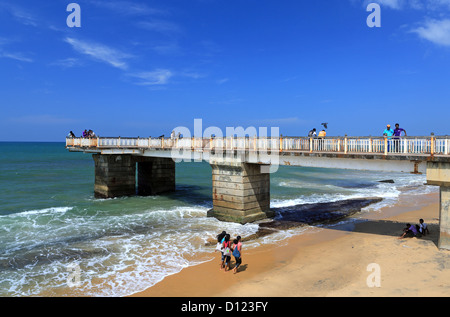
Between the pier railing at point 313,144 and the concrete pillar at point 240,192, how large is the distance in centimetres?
147

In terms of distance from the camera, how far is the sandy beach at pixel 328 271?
9.91 metres

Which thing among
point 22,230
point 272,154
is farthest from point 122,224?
point 272,154

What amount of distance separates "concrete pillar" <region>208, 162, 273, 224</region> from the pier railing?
1471 mm

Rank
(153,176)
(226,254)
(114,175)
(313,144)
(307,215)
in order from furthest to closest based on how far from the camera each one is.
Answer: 1. (153,176)
2. (114,175)
3. (307,215)
4. (313,144)
5. (226,254)

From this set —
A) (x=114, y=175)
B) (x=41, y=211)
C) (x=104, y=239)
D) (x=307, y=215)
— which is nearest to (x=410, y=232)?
(x=307, y=215)

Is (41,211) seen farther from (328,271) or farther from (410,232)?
(410,232)

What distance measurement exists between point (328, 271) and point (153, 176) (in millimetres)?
22783

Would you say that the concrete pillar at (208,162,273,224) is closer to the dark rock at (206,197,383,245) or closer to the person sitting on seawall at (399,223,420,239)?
the dark rock at (206,197,383,245)

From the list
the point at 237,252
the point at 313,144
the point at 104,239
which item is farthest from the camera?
the point at 104,239

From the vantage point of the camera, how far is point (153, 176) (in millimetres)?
31203

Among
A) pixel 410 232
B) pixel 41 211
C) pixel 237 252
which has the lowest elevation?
pixel 41 211

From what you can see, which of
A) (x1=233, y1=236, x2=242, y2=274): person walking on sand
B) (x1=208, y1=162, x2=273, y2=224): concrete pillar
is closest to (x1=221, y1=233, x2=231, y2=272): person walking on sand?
(x1=233, y1=236, x2=242, y2=274): person walking on sand

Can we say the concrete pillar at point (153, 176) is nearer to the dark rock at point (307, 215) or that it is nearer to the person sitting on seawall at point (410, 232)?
the dark rock at point (307, 215)

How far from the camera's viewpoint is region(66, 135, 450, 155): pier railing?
12.3 meters
